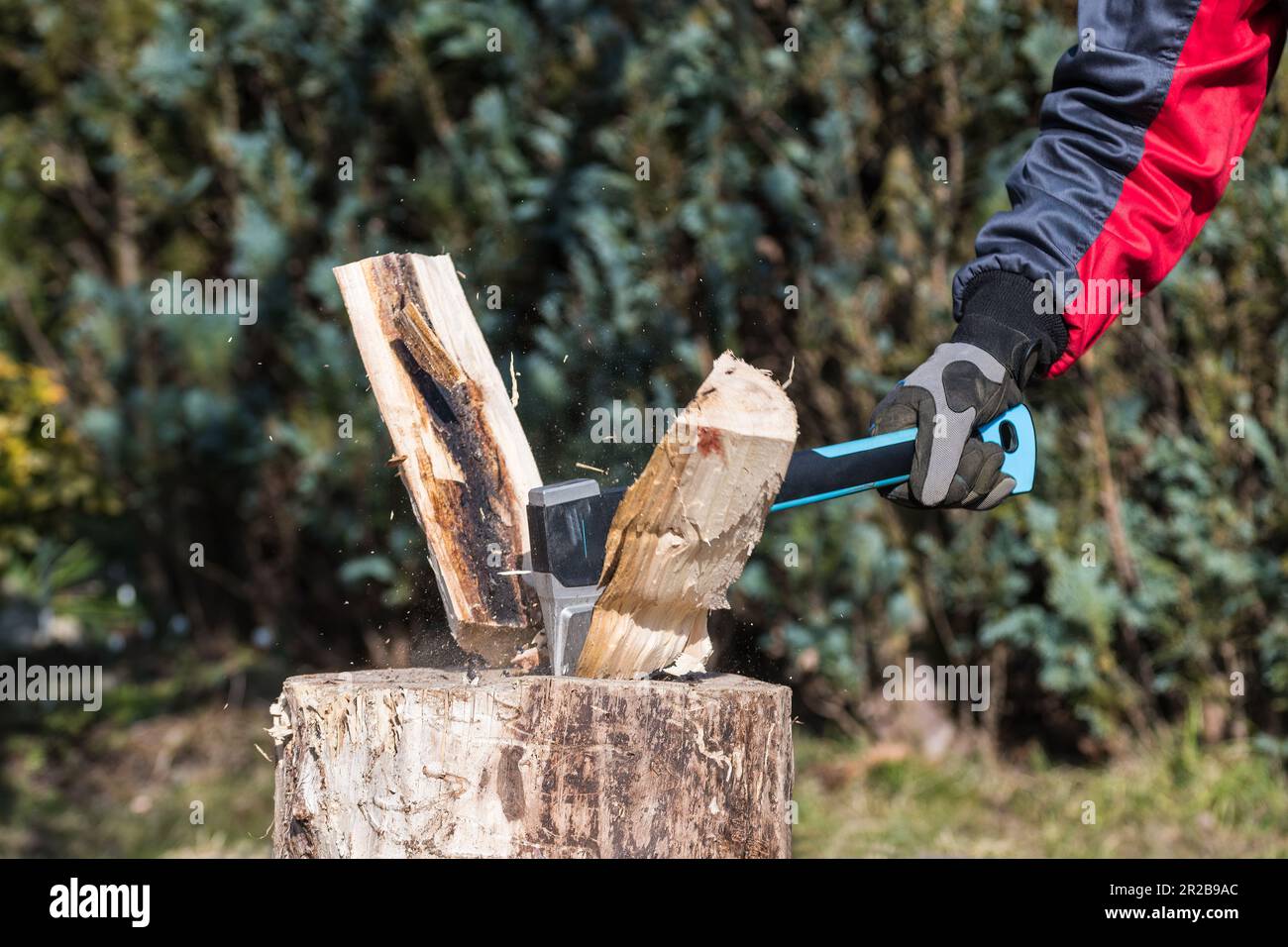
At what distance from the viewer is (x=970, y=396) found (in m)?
2.03

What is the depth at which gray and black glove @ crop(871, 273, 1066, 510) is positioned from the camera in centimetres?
200

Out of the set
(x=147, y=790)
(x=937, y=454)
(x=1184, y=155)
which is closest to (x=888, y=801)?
(x=937, y=454)

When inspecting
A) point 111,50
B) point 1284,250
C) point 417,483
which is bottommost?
point 417,483

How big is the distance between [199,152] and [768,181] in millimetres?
2043

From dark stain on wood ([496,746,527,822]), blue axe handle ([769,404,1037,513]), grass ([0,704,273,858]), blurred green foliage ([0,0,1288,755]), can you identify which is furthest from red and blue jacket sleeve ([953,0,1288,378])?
grass ([0,704,273,858])

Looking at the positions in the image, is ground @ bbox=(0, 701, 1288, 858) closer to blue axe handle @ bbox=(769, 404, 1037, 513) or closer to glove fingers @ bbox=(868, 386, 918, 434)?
blue axe handle @ bbox=(769, 404, 1037, 513)

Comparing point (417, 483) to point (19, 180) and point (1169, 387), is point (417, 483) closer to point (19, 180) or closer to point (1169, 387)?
point (1169, 387)

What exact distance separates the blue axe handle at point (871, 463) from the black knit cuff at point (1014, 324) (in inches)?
3.8

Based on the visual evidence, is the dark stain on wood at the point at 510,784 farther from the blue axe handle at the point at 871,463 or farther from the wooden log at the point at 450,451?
the blue axe handle at the point at 871,463

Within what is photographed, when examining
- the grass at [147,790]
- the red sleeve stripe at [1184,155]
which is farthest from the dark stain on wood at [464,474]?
the grass at [147,790]

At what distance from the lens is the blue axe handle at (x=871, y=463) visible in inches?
74.7

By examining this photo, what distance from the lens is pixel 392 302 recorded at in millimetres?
2156

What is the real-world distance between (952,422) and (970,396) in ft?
0.19

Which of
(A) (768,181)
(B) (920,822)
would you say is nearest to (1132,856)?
(B) (920,822)
